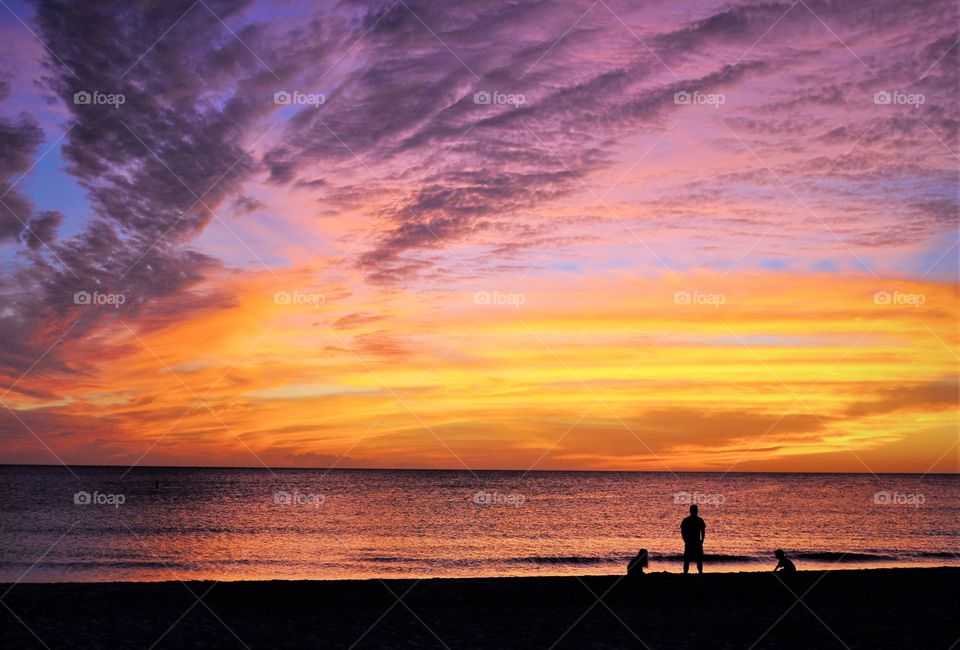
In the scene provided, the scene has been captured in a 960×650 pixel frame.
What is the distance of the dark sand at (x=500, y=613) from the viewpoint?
47.2 ft

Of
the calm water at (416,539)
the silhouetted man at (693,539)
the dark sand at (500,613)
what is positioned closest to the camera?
Result: the dark sand at (500,613)

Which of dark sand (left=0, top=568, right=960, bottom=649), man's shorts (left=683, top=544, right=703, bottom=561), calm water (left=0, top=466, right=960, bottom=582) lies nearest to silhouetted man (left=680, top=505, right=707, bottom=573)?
man's shorts (left=683, top=544, right=703, bottom=561)

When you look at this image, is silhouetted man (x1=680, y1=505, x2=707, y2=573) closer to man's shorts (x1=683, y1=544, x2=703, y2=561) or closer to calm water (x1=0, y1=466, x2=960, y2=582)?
man's shorts (x1=683, y1=544, x2=703, y2=561)

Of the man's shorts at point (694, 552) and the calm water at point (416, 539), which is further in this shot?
the calm water at point (416, 539)

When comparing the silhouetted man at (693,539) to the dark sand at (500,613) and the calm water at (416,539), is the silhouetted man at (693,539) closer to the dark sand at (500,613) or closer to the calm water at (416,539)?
the dark sand at (500,613)

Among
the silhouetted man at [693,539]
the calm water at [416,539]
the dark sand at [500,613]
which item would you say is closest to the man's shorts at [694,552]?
the silhouetted man at [693,539]

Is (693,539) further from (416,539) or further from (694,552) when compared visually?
(416,539)

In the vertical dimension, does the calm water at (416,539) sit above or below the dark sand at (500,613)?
above

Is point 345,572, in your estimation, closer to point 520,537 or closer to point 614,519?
point 520,537

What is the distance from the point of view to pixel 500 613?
1667 cm

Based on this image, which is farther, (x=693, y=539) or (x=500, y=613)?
(x=693, y=539)

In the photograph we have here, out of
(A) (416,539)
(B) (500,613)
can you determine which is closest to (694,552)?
(B) (500,613)

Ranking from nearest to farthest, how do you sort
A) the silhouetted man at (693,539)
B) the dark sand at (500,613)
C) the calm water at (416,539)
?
the dark sand at (500,613) → the silhouetted man at (693,539) → the calm water at (416,539)

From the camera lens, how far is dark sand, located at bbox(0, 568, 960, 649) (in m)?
14.4
